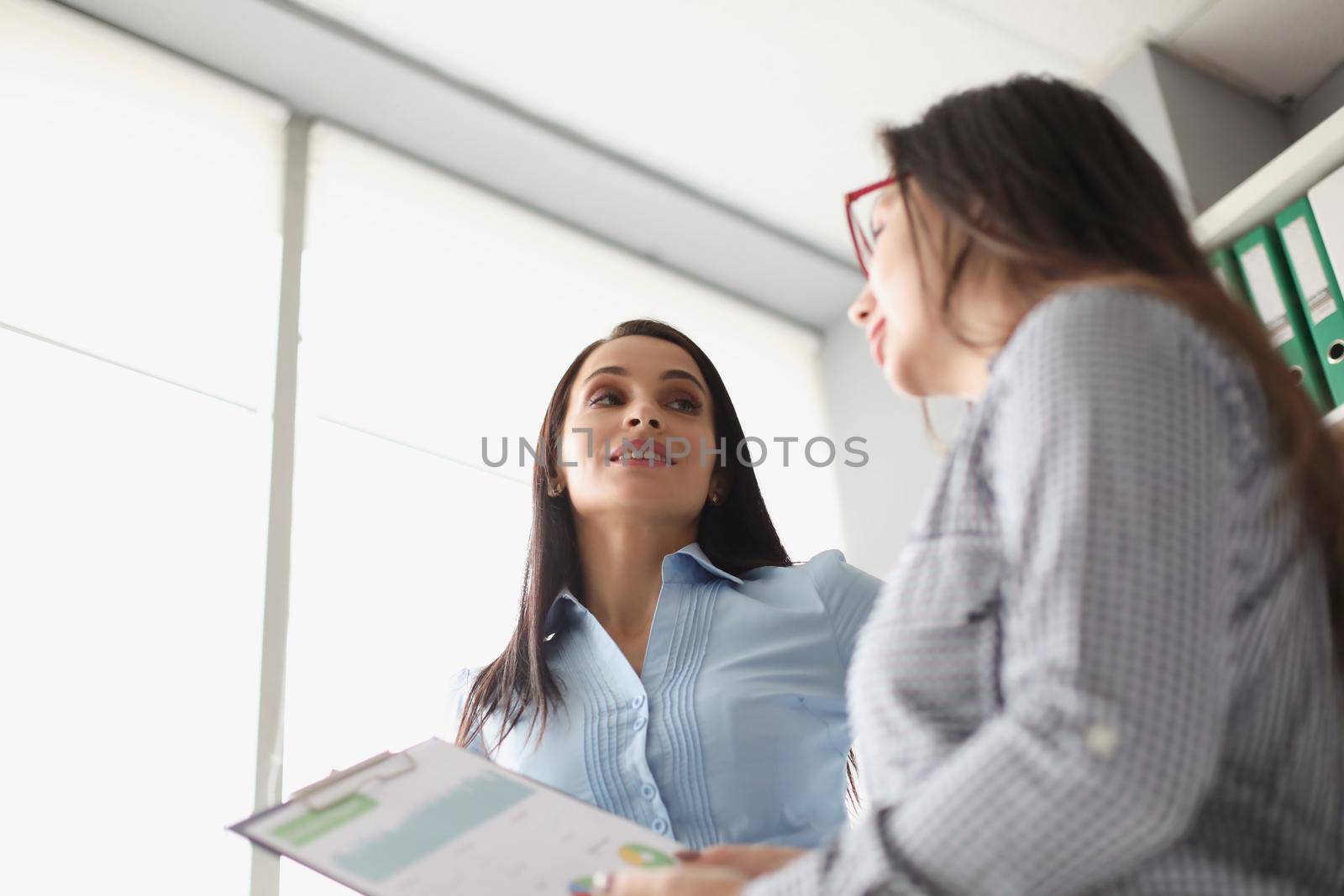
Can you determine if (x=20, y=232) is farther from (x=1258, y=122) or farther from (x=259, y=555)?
(x=1258, y=122)

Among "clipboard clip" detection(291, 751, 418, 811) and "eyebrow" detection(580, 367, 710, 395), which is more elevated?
"eyebrow" detection(580, 367, 710, 395)

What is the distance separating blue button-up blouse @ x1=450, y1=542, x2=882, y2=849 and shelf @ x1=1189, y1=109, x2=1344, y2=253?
35.9 inches

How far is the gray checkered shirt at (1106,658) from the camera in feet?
1.93

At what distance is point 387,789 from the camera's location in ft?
2.89

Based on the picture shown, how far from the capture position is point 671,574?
4.79 feet

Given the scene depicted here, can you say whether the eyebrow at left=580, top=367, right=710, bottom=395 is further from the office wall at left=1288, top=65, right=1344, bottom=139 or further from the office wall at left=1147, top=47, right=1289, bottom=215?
the office wall at left=1288, top=65, right=1344, bottom=139

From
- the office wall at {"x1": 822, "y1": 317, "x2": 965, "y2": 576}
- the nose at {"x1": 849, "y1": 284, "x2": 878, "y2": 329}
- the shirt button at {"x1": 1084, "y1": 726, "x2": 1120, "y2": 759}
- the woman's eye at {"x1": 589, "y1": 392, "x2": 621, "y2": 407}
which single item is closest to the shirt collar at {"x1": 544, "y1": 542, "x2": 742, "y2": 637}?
the woman's eye at {"x1": 589, "y1": 392, "x2": 621, "y2": 407}

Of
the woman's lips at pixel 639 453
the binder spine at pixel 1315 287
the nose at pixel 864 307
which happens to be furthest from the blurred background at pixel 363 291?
the nose at pixel 864 307

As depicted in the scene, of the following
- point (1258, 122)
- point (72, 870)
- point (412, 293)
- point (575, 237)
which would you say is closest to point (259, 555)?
point (72, 870)

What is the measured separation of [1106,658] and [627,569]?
3.22 ft

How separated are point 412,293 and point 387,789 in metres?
1.83

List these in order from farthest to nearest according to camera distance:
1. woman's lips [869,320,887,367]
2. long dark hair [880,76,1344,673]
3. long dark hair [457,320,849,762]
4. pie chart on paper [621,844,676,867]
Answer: long dark hair [457,320,849,762], woman's lips [869,320,887,367], pie chart on paper [621,844,676,867], long dark hair [880,76,1344,673]

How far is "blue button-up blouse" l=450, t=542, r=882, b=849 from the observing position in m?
1.23

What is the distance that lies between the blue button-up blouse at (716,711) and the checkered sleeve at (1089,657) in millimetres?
574
